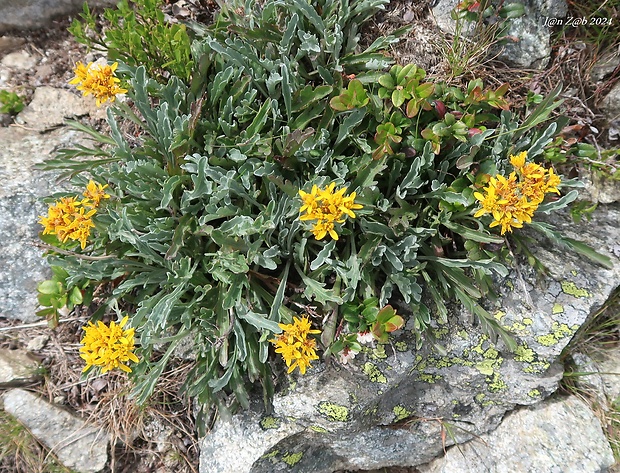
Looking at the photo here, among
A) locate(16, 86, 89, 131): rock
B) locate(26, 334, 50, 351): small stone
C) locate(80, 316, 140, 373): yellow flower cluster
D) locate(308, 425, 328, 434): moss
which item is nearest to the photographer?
locate(80, 316, 140, 373): yellow flower cluster

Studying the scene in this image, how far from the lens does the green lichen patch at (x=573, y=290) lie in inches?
111

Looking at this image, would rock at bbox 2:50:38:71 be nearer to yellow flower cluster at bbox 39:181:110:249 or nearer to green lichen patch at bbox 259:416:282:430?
yellow flower cluster at bbox 39:181:110:249

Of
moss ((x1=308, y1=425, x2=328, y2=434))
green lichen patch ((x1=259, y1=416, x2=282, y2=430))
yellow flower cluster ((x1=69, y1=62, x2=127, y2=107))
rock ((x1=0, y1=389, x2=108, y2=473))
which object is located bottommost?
rock ((x1=0, y1=389, x2=108, y2=473))

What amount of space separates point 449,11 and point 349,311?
2.00 meters

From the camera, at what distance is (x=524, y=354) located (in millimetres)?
2887

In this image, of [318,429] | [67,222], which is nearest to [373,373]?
[318,429]

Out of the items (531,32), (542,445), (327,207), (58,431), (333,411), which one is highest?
(531,32)

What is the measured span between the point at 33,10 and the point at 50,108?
755 mm

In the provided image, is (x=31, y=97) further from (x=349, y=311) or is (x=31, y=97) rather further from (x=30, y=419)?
(x=349, y=311)

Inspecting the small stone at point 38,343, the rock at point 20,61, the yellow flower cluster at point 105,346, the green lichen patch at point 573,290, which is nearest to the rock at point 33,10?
the rock at point 20,61

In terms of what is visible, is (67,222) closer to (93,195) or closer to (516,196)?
(93,195)

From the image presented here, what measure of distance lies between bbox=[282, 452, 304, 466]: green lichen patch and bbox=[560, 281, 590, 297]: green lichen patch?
1.94 m

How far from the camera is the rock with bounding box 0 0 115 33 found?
357 centimetres

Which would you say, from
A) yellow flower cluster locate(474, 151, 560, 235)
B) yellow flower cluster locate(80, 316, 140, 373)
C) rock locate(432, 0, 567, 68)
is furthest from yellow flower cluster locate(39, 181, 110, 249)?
rock locate(432, 0, 567, 68)
